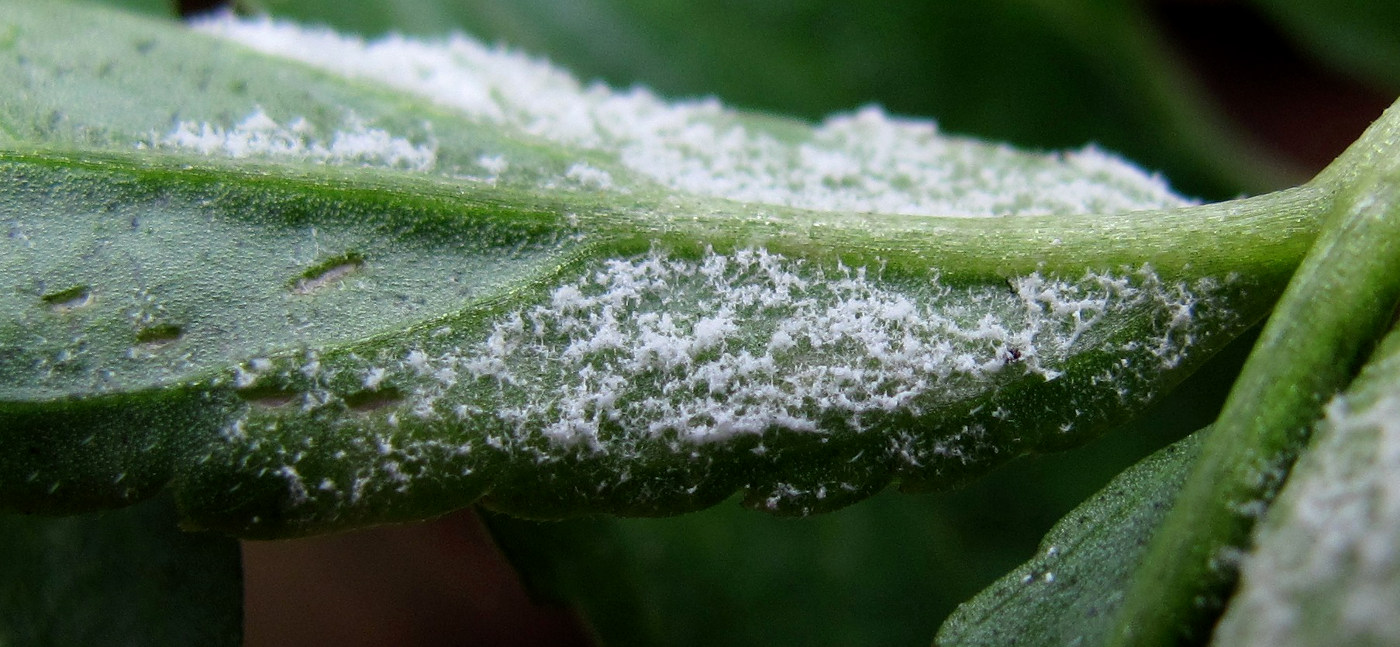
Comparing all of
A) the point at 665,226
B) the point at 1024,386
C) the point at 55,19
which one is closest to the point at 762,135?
the point at 665,226

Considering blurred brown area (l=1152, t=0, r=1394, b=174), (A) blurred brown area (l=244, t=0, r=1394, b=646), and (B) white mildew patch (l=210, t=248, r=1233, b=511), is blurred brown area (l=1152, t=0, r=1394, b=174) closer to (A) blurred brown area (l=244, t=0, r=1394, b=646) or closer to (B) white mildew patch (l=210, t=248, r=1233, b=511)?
(A) blurred brown area (l=244, t=0, r=1394, b=646)

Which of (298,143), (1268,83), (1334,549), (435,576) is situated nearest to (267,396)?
(298,143)

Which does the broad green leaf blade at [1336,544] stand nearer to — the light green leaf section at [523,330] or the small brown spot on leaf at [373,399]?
the light green leaf section at [523,330]

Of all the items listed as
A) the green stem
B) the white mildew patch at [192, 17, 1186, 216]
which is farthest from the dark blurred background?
the green stem

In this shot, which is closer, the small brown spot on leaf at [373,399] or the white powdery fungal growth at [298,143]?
the small brown spot on leaf at [373,399]

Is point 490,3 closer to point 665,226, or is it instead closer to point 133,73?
point 133,73

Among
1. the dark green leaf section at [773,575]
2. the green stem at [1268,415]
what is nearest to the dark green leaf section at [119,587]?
the dark green leaf section at [773,575]

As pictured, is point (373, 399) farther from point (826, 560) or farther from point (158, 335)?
point (826, 560)
